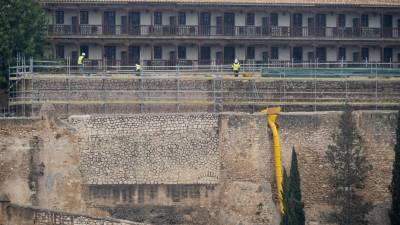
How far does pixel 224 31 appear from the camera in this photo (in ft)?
266

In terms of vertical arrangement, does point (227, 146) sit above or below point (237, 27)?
below

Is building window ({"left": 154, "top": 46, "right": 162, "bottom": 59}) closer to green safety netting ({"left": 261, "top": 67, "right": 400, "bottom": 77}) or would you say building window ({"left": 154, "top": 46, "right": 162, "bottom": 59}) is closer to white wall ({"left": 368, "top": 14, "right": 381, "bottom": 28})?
green safety netting ({"left": 261, "top": 67, "right": 400, "bottom": 77})

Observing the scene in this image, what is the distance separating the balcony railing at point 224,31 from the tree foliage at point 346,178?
763 inches

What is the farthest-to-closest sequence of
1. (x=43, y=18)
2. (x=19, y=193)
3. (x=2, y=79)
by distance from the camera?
(x=43, y=18) < (x=2, y=79) < (x=19, y=193)

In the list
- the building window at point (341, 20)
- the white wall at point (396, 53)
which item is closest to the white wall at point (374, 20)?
the building window at point (341, 20)

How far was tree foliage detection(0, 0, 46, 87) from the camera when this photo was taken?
70375mm

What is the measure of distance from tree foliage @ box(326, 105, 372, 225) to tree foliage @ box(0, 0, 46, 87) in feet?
59.2

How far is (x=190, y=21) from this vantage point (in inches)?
3199

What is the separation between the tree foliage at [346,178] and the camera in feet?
204

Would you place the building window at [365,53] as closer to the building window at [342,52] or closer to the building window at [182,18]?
the building window at [342,52]

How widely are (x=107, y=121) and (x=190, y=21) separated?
64.0 feet

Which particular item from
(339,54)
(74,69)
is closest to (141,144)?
(74,69)

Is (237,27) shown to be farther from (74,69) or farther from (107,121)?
(107,121)

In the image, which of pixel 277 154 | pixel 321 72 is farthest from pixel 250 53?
pixel 277 154
